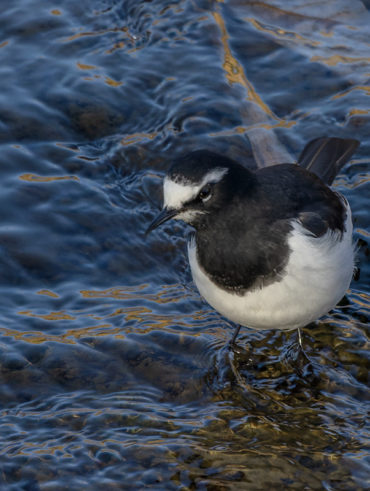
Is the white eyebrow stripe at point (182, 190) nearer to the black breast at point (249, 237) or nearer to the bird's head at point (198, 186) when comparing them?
the bird's head at point (198, 186)

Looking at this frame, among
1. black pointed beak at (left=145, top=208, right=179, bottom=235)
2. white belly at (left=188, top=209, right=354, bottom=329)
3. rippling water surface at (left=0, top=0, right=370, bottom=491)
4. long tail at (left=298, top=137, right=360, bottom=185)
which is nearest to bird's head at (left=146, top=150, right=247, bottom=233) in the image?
black pointed beak at (left=145, top=208, right=179, bottom=235)

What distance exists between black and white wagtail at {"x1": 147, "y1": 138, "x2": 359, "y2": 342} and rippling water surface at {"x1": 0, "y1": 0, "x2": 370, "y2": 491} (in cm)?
68

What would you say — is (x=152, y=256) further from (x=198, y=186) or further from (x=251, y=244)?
(x=198, y=186)

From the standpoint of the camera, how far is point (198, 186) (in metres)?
4.88

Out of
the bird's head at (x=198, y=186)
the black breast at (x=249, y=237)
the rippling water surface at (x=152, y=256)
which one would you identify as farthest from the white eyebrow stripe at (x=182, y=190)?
the rippling water surface at (x=152, y=256)

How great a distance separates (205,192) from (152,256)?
2031 millimetres

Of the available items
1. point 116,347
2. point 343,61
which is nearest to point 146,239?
point 116,347

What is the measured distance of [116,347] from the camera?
5.84 m

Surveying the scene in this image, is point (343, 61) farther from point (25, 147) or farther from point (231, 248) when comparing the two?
point (231, 248)

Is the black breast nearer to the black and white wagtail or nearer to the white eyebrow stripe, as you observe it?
the black and white wagtail

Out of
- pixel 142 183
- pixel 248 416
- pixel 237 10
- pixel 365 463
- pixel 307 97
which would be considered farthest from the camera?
pixel 237 10

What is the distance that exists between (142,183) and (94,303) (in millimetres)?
1793

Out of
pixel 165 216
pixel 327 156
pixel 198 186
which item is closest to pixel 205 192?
pixel 198 186

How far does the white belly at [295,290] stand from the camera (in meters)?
5.08
